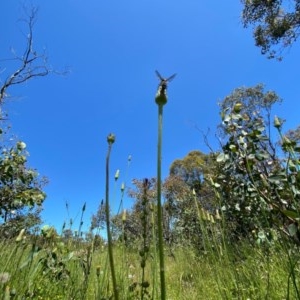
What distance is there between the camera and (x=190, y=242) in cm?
363

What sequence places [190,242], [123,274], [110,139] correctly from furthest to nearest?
[190,242]
[123,274]
[110,139]

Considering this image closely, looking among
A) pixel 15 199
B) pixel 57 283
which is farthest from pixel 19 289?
pixel 15 199

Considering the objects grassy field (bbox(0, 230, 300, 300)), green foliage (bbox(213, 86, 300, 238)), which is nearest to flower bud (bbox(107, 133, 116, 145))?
grassy field (bbox(0, 230, 300, 300))

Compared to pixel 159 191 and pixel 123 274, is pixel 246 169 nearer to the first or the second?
pixel 123 274

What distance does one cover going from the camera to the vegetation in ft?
4.49

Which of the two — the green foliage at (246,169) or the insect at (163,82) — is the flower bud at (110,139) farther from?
the green foliage at (246,169)

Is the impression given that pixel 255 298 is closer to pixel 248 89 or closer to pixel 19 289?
pixel 19 289

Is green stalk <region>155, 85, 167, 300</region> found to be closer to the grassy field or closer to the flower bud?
the flower bud

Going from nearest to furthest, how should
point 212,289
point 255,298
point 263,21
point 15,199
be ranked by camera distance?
point 255,298 → point 212,289 → point 15,199 → point 263,21

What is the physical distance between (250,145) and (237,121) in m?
0.32

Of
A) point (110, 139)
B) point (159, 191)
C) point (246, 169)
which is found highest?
point (246, 169)

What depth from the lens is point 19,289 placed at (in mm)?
1958

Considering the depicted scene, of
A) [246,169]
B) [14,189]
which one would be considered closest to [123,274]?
[246,169]

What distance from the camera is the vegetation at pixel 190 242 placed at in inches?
53.9
